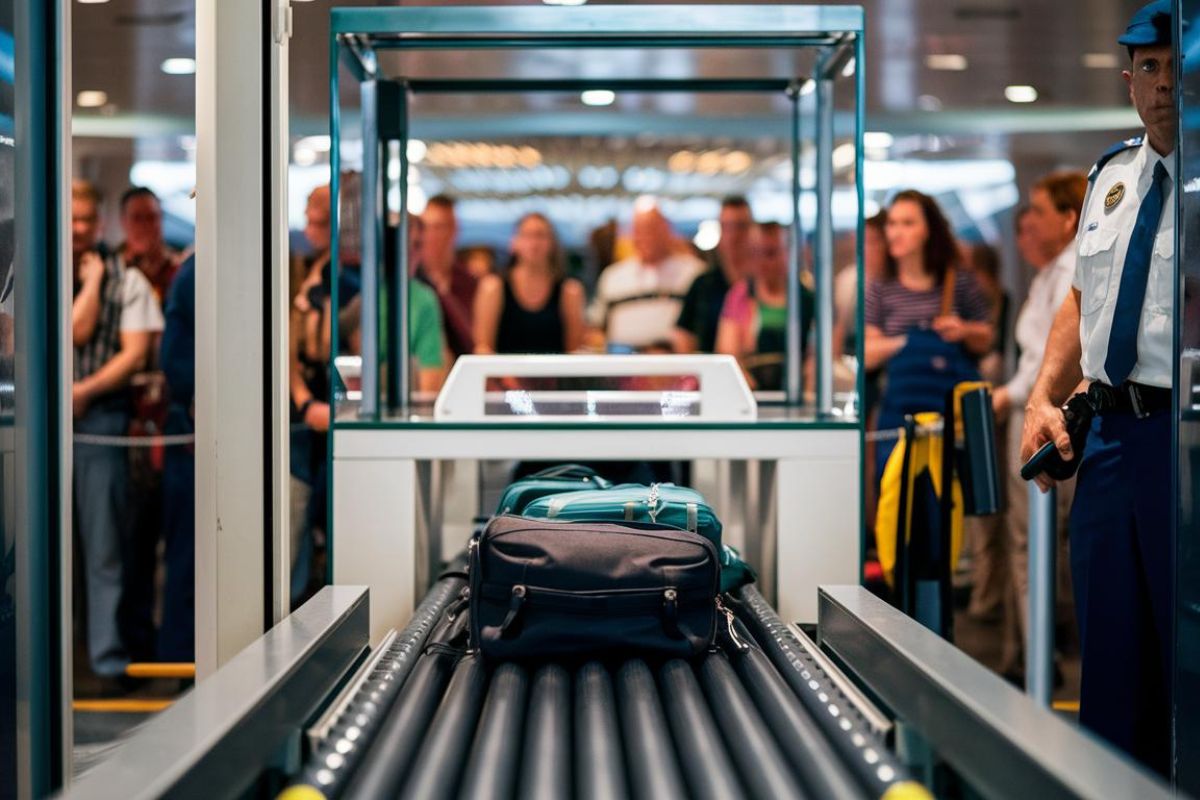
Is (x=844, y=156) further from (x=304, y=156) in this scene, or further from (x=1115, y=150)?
(x=304, y=156)

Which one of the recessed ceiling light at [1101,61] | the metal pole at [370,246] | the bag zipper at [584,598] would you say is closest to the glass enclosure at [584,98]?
the metal pole at [370,246]

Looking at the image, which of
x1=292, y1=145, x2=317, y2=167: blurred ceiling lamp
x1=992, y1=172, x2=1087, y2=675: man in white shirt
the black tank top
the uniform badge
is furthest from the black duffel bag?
the black tank top

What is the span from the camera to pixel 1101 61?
620 centimetres

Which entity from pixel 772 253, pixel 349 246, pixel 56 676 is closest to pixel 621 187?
pixel 772 253

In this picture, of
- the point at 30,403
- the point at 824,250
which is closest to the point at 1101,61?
the point at 824,250

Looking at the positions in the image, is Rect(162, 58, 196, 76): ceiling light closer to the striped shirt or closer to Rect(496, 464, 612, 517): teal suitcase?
the striped shirt

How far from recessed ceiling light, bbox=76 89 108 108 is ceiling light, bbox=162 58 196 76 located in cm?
52

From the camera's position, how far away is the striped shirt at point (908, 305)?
5328mm

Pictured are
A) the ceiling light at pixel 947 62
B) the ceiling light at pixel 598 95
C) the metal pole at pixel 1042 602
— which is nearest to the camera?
the ceiling light at pixel 598 95

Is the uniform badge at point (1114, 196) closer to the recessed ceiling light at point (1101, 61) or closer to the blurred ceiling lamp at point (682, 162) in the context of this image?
the recessed ceiling light at point (1101, 61)

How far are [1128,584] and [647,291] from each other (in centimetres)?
443

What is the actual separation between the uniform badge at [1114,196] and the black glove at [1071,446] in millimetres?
362

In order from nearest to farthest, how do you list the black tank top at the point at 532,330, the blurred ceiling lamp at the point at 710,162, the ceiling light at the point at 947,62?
the black tank top at the point at 532,330 < the ceiling light at the point at 947,62 < the blurred ceiling lamp at the point at 710,162

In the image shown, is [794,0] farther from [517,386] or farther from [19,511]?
[19,511]
